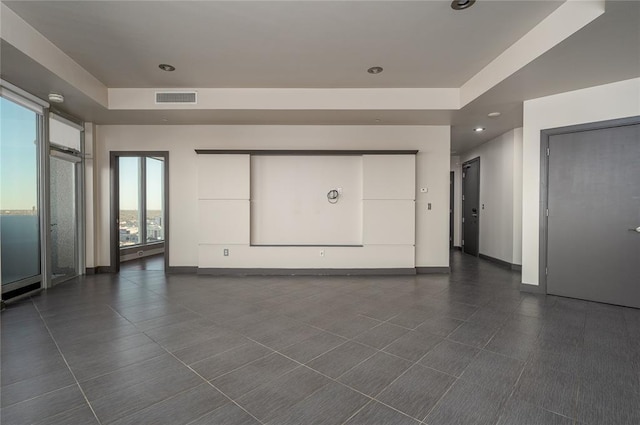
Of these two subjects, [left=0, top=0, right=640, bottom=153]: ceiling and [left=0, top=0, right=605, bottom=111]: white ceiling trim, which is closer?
[left=0, top=0, right=640, bottom=153]: ceiling

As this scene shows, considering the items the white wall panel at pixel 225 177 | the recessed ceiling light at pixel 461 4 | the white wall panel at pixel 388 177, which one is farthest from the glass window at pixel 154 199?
the recessed ceiling light at pixel 461 4

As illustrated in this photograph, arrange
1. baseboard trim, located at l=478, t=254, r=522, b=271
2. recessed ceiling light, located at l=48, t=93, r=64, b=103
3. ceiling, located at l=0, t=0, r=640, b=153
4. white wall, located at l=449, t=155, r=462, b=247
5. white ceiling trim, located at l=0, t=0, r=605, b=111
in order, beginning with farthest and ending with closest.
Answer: white wall, located at l=449, t=155, r=462, b=247 → baseboard trim, located at l=478, t=254, r=522, b=271 → white ceiling trim, located at l=0, t=0, r=605, b=111 → recessed ceiling light, located at l=48, t=93, r=64, b=103 → ceiling, located at l=0, t=0, r=640, b=153

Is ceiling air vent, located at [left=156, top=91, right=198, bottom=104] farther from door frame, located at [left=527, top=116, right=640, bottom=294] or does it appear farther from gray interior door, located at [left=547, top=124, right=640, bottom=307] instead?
gray interior door, located at [left=547, top=124, right=640, bottom=307]

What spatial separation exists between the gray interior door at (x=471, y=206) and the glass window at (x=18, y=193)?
29.3 feet

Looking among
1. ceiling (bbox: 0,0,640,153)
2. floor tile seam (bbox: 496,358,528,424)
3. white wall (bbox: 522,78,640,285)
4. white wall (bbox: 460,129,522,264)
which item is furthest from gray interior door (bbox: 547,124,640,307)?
floor tile seam (bbox: 496,358,528,424)

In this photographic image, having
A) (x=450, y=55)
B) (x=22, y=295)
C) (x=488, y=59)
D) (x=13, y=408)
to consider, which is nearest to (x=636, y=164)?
(x=488, y=59)

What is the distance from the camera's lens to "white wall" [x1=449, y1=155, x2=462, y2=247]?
337 inches

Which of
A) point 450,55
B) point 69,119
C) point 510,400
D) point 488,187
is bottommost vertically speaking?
point 510,400

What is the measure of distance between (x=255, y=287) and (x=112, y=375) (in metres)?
2.40

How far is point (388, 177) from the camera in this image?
17.2 feet

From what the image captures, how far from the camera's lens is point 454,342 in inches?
104

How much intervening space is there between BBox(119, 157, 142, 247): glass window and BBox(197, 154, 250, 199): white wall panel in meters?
3.16

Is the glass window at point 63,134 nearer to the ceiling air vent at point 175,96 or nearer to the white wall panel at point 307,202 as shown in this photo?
the ceiling air vent at point 175,96

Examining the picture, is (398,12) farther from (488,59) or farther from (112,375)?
(112,375)
